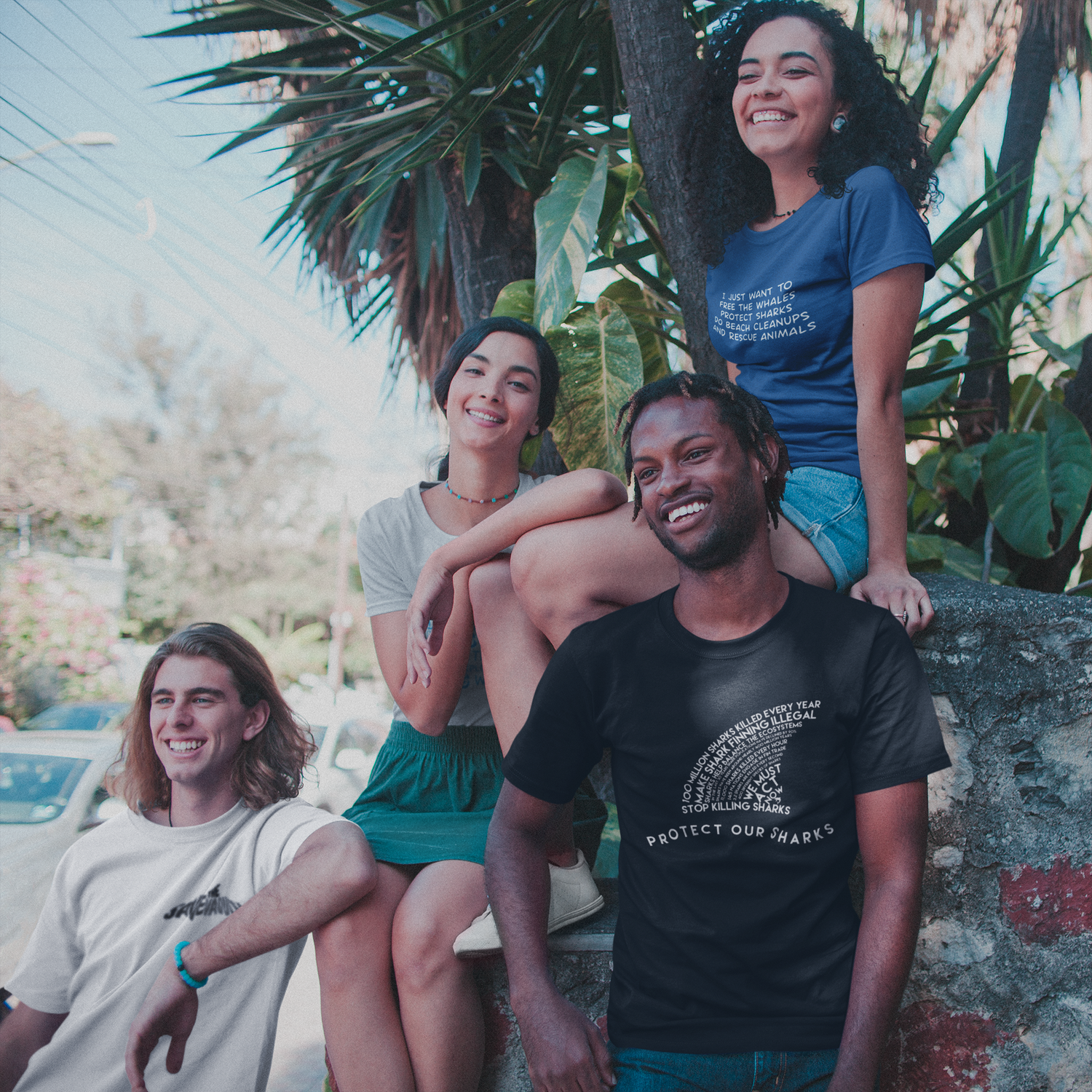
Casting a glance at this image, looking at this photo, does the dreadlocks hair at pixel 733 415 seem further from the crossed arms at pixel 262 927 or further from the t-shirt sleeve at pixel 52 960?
the t-shirt sleeve at pixel 52 960

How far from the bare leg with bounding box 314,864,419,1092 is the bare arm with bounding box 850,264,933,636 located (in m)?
1.09

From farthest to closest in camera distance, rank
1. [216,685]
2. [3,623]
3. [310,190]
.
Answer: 1. [3,623]
2. [310,190]
3. [216,685]

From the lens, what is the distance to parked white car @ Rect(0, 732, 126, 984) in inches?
152

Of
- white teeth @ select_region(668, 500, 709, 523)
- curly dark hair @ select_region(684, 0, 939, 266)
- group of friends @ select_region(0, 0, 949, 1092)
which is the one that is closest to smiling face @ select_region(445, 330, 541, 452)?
group of friends @ select_region(0, 0, 949, 1092)

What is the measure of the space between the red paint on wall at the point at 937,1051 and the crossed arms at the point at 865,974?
383 millimetres

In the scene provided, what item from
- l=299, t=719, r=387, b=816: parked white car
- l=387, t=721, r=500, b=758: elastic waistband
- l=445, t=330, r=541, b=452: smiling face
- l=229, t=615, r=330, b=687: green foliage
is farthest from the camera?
l=229, t=615, r=330, b=687: green foliage

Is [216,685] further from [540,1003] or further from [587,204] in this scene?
[587,204]

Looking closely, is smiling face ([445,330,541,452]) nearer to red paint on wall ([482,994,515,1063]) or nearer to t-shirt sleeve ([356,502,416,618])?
t-shirt sleeve ([356,502,416,618])

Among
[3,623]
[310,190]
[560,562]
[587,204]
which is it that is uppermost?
[310,190]

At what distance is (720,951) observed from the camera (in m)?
1.31

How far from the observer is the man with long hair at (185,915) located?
157cm

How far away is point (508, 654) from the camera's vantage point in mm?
1684

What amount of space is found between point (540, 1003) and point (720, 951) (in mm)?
297

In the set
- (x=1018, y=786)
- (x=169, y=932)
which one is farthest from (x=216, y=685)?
(x=1018, y=786)
